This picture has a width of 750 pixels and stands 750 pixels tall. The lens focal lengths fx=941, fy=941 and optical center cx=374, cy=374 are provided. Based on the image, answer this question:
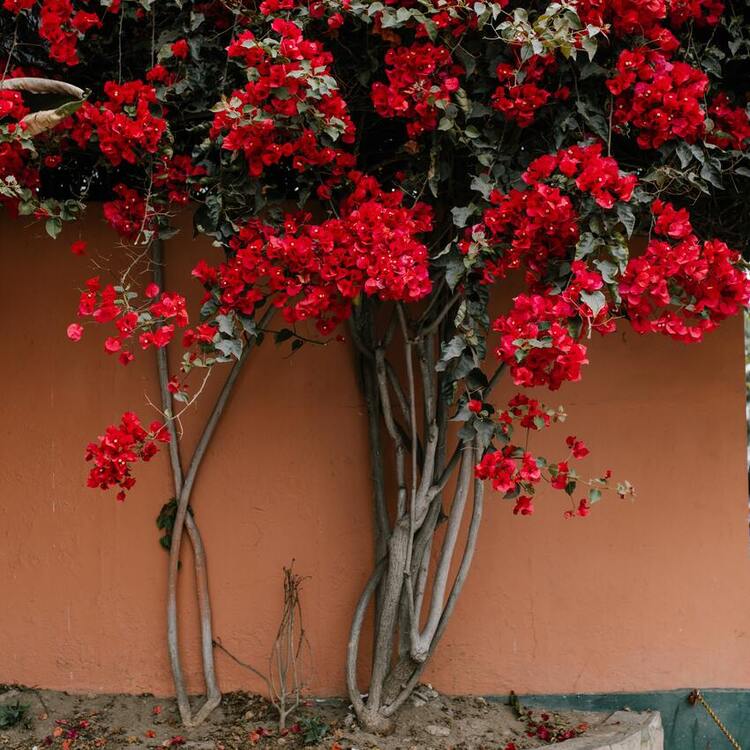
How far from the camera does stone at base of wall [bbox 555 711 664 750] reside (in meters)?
3.26

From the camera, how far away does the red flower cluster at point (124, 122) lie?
9.59ft

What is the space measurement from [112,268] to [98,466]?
1.13 meters

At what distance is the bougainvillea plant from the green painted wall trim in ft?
2.29

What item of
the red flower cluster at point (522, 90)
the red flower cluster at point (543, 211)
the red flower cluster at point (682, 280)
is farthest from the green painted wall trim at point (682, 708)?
the red flower cluster at point (522, 90)

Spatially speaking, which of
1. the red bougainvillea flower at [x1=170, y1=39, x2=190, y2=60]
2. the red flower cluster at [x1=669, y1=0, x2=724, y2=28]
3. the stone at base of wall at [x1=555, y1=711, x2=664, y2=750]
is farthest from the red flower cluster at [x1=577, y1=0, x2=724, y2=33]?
the stone at base of wall at [x1=555, y1=711, x2=664, y2=750]

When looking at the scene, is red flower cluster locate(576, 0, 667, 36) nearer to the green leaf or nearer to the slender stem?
the green leaf

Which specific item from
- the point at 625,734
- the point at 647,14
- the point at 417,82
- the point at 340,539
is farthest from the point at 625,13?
the point at 625,734

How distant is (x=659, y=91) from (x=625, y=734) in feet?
7.20

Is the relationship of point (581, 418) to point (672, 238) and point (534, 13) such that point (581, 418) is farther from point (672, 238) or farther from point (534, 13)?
point (534, 13)

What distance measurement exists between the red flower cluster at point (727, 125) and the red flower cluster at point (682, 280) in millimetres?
339

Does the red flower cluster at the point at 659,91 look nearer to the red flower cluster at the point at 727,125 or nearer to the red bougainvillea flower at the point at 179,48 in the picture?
the red flower cluster at the point at 727,125

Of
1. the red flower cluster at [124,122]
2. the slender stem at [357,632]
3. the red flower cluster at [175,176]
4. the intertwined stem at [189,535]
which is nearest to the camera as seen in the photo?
the red flower cluster at [124,122]

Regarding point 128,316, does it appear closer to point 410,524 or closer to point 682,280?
point 410,524

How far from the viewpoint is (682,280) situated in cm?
278
